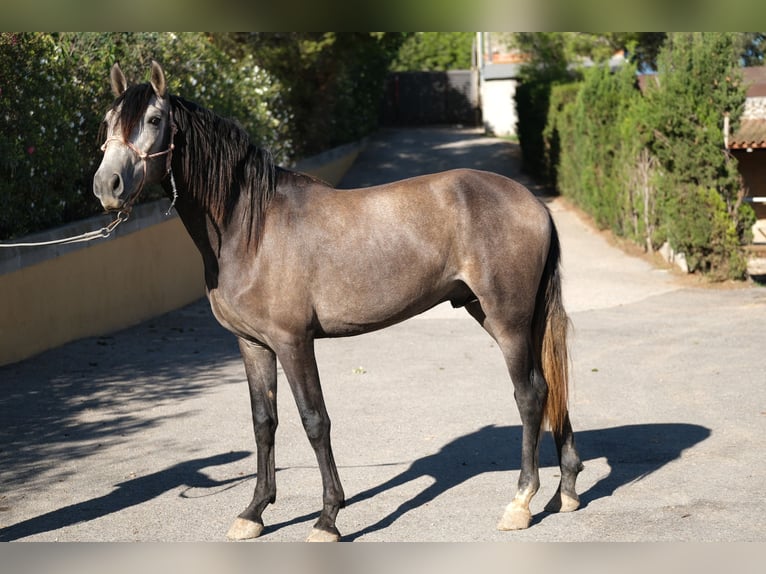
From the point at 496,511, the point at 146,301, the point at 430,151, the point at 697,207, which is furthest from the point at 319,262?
the point at 430,151

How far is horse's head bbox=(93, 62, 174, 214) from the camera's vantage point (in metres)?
4.51

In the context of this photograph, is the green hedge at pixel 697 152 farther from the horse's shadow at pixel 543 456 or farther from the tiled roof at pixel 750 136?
the horse's shadow at pixel 543 456

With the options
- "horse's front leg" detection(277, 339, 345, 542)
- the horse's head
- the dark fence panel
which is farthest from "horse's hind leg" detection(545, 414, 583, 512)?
the dark fence panel

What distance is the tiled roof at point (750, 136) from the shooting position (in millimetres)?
14483

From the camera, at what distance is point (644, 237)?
16234mm

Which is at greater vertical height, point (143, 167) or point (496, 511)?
point (143, 167)

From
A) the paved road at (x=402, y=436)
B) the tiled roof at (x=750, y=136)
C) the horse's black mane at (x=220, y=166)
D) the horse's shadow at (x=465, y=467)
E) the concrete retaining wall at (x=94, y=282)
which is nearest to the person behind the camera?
the horse's black mane at (x=220, y=166)

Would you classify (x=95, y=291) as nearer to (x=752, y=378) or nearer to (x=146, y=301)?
(x=146, y=301)

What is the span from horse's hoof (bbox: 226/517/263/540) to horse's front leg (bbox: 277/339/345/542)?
323mm

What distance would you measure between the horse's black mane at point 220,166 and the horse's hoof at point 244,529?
1.51 metres

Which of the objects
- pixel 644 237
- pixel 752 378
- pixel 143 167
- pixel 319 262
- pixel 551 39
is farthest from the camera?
pixel 551 39

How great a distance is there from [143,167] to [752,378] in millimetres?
6063

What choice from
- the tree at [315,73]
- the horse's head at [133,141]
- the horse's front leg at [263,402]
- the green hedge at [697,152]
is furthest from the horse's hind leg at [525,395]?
the tree at [315,73]

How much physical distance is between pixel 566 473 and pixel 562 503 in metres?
0.17
